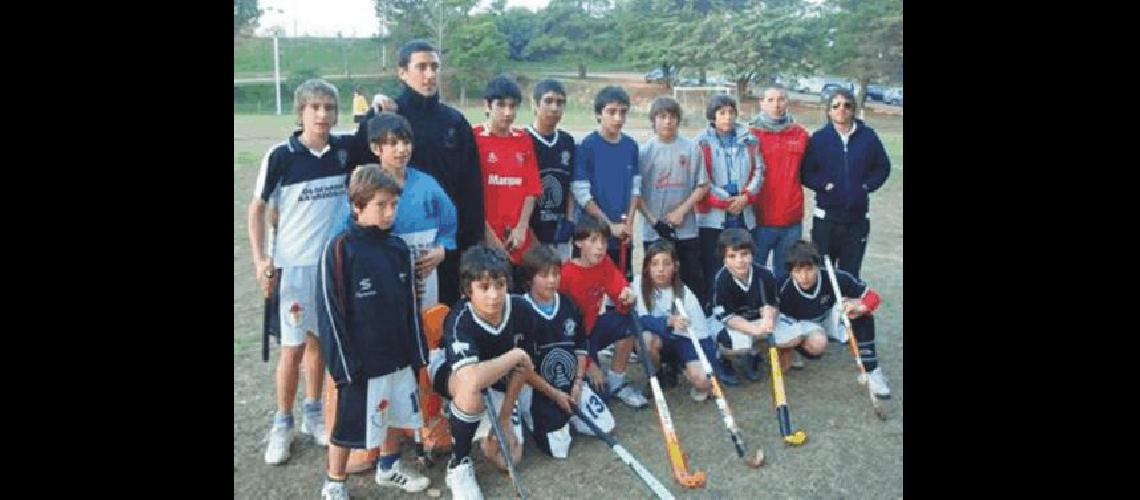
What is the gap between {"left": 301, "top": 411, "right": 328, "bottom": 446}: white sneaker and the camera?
4.34 metres

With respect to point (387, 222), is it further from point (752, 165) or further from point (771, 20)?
point (771, 20)

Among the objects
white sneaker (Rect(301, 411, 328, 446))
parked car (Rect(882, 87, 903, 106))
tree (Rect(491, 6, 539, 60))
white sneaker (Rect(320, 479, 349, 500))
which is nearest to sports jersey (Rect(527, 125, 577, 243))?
white sneaker (Rect(301, 411, 328, 446))

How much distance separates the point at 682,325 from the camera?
4.78 meters

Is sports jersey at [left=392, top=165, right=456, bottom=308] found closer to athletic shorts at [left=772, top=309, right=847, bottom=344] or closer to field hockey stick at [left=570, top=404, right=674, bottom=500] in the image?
field hockey stick at [left=570, top=404, right=674, bottom=500]

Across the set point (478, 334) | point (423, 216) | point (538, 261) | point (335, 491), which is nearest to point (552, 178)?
point (538, 261)

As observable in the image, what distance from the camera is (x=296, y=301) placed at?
3.97 meters

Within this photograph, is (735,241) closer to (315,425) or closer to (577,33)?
(315,425)

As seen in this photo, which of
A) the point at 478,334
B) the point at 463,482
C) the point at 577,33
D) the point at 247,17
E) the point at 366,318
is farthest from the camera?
the point at 577,33

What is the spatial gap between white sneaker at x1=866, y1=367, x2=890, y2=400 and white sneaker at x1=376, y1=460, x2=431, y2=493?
2.73 metres

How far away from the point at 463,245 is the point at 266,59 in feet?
110

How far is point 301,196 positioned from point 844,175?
11.4ft

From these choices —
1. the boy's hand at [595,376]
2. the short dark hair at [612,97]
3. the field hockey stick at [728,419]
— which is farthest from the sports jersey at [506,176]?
the field hockey stick at [728,419]

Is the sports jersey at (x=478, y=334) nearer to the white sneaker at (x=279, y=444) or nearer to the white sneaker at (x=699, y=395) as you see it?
the white sneaker at (x=279, y=444)
